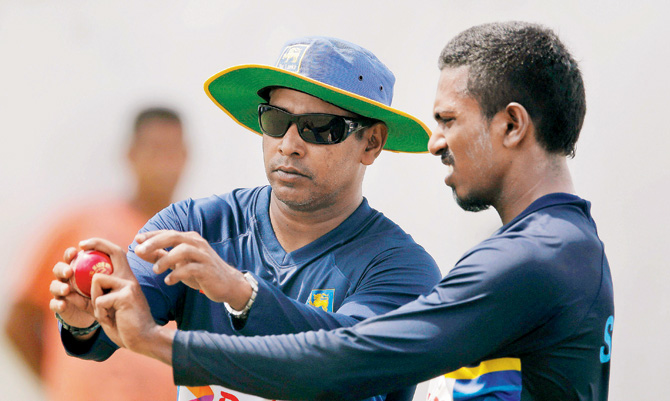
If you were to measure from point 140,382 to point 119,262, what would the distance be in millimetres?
2056

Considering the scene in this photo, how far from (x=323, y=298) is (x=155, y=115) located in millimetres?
2431

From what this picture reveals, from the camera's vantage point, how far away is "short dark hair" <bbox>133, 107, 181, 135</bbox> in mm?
4340

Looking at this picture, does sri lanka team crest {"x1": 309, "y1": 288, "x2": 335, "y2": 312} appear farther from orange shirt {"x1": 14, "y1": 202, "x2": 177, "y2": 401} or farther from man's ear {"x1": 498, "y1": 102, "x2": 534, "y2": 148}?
orange shirt {"x1": 14, "y1": 202, "x2": 177, "y2": 401}

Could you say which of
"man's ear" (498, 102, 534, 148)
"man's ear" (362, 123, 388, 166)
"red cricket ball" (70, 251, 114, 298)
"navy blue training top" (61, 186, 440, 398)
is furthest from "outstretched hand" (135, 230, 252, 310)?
"man's ear" (362, 123, 388, 166)

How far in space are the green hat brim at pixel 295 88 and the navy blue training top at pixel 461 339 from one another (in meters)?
0.99

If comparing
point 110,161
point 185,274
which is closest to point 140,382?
point 110,161

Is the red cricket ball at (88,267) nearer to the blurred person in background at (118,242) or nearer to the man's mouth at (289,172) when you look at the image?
the man's mouth at (289,172)

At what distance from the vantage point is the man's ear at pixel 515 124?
1847 mm

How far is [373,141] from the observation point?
9.19ft

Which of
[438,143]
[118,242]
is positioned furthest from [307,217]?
[118,242]

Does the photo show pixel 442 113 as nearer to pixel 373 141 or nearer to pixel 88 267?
pixel 373 141

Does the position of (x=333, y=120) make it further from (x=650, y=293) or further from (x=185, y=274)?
(x=650, y=293)

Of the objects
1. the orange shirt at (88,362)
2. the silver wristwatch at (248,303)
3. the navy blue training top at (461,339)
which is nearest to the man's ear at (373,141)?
the silver wristwatch at (248,303)

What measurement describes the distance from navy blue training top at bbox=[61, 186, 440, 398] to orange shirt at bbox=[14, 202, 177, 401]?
146 cm
